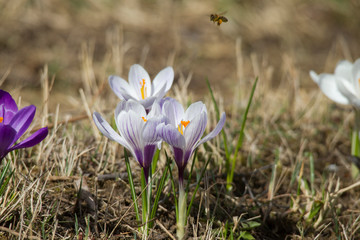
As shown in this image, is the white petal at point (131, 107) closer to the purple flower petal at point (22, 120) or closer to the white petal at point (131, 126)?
the white petal at point (131, 126)

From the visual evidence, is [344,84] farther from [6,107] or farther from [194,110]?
[6,107]

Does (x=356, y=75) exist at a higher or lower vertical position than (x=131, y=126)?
higher

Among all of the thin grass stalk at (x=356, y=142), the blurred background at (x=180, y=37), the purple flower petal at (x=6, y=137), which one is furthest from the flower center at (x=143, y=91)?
the blurred background at (x=180, y=37)

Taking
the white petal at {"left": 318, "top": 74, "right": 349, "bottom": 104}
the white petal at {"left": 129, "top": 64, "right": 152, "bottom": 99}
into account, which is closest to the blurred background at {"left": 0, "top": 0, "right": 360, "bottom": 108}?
the white petal at {"left": 318, "top": 74, "right": 349, "bottom": 104}

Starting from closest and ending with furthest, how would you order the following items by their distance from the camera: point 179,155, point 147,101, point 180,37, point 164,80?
point 179,155, point 147,101, point 164,80, point 180,37

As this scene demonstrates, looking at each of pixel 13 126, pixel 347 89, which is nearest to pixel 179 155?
pixel 13 126

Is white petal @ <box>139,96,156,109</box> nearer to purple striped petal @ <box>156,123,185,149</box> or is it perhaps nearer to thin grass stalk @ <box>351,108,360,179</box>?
purple striped petal @ <box>156,123,185,149</box>

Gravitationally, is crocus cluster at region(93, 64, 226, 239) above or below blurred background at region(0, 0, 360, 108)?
below
